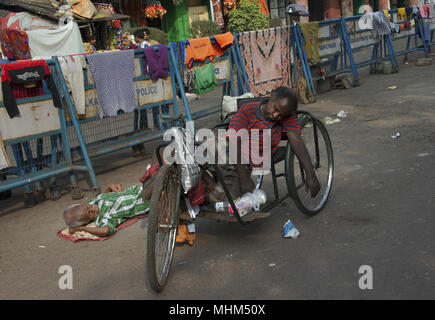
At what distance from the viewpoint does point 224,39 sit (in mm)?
8547

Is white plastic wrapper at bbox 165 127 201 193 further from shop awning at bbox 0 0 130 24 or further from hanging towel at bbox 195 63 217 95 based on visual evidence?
shop awning at bbox 0 0 130 24

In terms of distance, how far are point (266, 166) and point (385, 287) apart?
1.43 m

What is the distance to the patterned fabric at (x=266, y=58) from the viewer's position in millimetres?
9242

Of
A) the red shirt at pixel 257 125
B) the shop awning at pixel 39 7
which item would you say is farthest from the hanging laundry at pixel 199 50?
the shop awning at pixel 39 7

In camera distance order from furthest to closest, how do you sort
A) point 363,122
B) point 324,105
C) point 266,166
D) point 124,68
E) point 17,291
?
point 324,105
point 363,122
point 124,68
point 266,166
point 17,291

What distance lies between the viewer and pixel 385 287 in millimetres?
2982

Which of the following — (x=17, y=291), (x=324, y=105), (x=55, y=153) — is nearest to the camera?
(x=17, y=291)

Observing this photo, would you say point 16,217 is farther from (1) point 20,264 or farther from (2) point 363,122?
(2) point 363,122

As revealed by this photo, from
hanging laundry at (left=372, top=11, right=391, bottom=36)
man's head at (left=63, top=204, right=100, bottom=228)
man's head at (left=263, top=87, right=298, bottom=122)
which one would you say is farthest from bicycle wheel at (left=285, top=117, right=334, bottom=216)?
hanging laundry at (left=372, top=11, right=391, bottom=36)

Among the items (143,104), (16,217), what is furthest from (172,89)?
(16,217)

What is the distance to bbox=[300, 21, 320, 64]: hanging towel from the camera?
35.7ft
